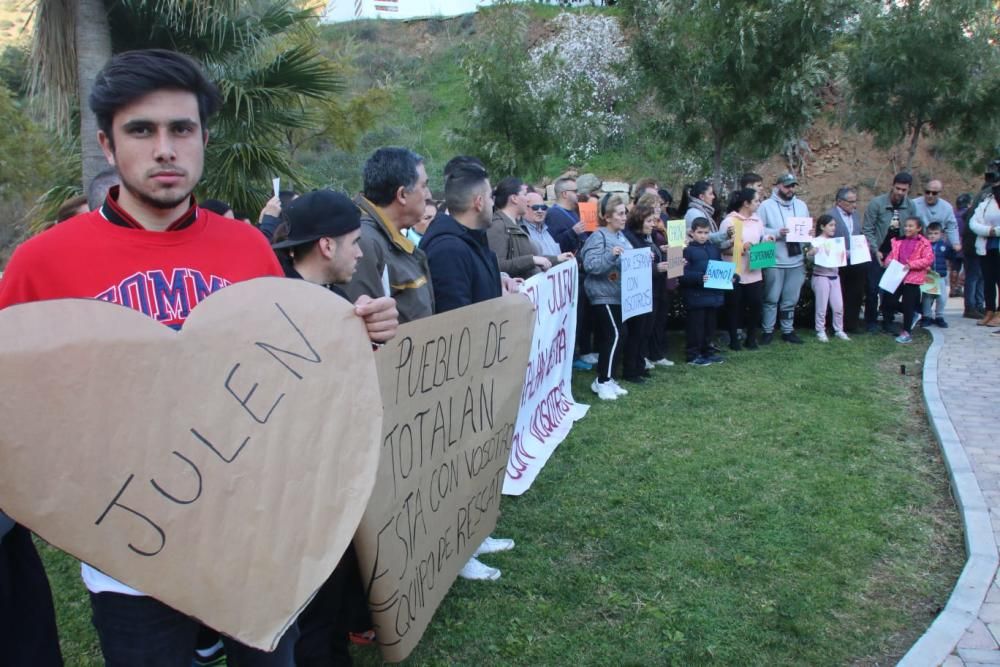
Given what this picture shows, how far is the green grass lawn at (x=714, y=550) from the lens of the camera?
132 inches

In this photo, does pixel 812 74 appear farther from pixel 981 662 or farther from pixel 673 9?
pixel 981 662

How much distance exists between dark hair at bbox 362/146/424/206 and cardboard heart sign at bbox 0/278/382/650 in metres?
1.77

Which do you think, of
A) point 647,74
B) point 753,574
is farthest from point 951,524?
point 647,74

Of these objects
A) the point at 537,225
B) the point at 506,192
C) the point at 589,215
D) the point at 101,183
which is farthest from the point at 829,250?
the point at 101,183

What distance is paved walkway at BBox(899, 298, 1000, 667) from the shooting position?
128 inches

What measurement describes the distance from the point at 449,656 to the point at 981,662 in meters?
2.14

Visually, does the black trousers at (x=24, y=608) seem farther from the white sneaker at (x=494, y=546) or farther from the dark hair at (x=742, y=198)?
the dark hair at (x=742, y=198)

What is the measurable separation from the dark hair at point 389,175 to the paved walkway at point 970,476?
9.35ft

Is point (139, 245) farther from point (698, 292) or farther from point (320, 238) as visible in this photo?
point (698, 292)

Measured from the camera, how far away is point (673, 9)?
12477mm

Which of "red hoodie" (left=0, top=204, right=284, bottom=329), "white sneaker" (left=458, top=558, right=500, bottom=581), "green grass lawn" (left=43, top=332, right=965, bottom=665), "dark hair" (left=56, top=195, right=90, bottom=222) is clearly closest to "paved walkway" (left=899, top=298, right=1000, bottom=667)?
"green grass lawn" (left=43, top=332, right=965, bottom=665)

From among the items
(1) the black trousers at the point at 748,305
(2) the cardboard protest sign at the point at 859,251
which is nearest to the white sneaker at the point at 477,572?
(1) the black trousers at the point at 748,305

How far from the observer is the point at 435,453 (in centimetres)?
307

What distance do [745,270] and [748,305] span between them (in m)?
0.49
